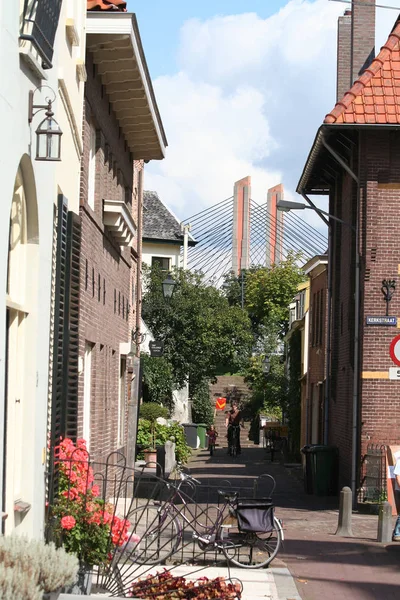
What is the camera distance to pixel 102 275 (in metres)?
17.4

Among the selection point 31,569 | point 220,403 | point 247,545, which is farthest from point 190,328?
point 31,569

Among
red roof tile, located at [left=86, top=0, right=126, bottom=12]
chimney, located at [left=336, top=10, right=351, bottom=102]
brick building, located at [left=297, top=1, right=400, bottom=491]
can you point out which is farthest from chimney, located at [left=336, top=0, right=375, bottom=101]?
red roof tile, located at [left=86, top=0, right=126, bottom=12]

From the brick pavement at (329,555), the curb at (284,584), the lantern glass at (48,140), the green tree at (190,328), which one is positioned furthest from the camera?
the green tree at (190,328)

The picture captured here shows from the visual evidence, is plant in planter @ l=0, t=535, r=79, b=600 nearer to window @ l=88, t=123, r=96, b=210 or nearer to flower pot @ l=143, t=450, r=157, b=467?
window @ l=88, t=123, r=96, b=210

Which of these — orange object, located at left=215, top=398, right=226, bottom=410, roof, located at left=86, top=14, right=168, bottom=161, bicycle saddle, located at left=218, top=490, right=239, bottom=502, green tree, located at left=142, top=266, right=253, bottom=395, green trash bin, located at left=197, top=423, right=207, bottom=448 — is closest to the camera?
bicycle saddle, located at left=218, top=490, right=239, bottom=502

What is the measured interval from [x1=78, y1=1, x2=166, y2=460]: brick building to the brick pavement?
3.32 meters

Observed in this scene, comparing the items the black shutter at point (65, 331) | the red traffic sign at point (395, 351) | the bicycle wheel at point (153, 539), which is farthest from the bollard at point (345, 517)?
the black shutter at point (65, 331)

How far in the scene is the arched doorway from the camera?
28.4ft

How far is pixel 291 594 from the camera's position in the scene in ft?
37.2

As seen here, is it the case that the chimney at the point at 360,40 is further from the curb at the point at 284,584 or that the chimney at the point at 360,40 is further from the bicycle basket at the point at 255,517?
the curb at the point at 284,584

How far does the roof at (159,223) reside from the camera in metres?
67.2

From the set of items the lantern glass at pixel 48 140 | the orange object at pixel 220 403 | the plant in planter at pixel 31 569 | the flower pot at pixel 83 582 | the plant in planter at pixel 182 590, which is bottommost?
the orange object at pixel 220 403

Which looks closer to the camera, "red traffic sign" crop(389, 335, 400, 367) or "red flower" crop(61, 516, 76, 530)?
"red flower" crop(61, 516, 76, 530)

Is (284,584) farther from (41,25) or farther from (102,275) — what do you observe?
(102,275)
